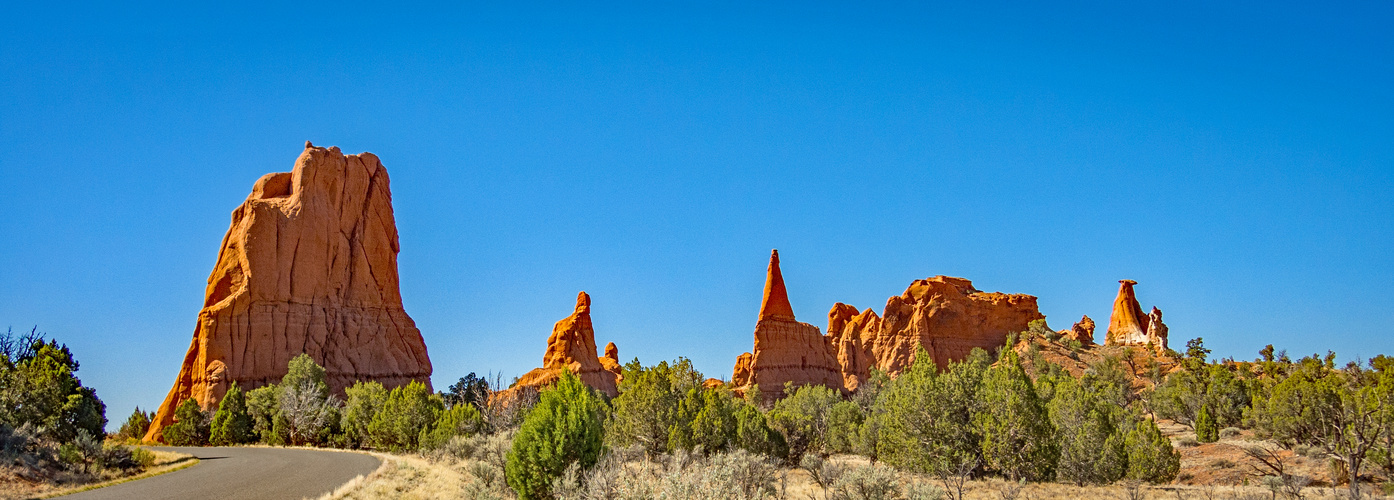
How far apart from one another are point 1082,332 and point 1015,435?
69029 mm

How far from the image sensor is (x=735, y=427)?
25.8 m

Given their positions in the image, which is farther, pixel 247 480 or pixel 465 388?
pixel 465 388

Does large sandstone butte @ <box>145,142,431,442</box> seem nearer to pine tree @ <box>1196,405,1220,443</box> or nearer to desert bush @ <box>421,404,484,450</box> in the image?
desert bush @ <box>421,404,484,450</box>

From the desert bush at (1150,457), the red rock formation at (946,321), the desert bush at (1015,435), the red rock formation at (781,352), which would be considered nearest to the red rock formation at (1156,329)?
the red rock formation at (946,321)

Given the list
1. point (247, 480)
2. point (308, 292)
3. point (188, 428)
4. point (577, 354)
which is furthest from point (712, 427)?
point (577, 354)

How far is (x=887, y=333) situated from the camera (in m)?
93.5

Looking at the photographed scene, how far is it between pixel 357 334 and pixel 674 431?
166 feet

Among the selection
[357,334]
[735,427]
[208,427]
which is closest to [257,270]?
[357,334]

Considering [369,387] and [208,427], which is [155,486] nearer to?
[369,387]

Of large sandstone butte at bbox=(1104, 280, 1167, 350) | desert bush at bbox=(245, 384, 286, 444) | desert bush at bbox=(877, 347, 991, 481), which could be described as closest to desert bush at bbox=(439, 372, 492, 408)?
desert bush at bbox=(245, 384, 286, 444)

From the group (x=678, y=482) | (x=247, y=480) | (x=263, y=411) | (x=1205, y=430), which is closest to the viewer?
(x=678, y=482)

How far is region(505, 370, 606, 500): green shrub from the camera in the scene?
17547 mm

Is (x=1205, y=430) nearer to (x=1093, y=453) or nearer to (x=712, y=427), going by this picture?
(x=1093, y=453)

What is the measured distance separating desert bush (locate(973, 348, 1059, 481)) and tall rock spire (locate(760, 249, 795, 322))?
209 ft
